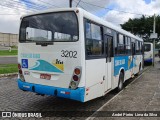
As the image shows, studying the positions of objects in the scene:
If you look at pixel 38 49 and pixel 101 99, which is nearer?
pixel 38 49

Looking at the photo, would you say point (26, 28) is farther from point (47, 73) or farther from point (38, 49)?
point (47, 73)

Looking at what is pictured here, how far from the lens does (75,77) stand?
523cm

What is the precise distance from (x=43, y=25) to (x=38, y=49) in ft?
2.33

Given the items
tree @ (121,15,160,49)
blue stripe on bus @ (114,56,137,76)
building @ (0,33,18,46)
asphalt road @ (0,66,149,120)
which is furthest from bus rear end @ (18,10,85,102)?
building @ (0,33,18,46)

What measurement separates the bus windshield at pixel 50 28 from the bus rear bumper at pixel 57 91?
127 centimetres

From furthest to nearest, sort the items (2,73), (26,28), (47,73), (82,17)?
(2,73), (26,28), (47,73), (82,17)

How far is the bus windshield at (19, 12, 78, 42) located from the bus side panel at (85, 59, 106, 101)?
0.93m

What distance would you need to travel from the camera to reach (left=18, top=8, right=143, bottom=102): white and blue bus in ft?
17.1

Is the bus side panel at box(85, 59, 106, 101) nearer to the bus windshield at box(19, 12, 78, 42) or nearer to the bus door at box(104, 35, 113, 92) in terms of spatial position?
the bus door at box(104, 35, 113, 92)

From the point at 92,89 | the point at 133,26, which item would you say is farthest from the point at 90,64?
the point at 133,26

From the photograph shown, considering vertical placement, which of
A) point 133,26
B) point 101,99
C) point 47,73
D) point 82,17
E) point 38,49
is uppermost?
point 133,26

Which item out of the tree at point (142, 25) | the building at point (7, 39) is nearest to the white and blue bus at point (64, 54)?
the tree at point (142, 25)

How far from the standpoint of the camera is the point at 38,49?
5801mm

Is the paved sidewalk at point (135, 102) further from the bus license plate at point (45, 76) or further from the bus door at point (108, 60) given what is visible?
the bus license plate at point (45, 76)
